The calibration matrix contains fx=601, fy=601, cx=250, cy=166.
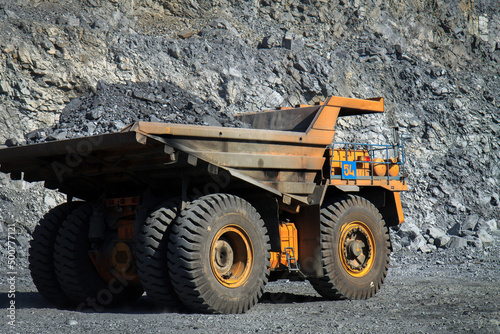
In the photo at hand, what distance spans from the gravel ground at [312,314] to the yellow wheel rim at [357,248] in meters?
0.50

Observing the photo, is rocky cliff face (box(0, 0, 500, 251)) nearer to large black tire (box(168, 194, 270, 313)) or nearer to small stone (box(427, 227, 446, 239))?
small stone (box(427, 227, 446, 239))

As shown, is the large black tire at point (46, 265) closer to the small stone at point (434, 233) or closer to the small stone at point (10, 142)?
the small stone at point (10, 142)

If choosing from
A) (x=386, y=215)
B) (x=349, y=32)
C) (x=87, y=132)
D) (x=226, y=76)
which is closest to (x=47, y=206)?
(x=87, y=132)

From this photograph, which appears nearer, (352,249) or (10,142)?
(352,249)

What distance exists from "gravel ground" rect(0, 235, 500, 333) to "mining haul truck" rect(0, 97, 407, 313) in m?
0.38

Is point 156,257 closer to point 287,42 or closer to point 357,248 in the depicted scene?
point 357,248

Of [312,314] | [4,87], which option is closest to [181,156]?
[312,314]

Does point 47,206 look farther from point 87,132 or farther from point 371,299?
point 371,299

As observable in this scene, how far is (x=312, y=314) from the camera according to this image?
7281 millimetres

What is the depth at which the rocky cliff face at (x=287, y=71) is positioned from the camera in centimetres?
1781

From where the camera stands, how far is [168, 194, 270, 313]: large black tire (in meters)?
6.87

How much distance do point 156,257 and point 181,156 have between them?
1212mm

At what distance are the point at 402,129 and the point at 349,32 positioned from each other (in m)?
5.44

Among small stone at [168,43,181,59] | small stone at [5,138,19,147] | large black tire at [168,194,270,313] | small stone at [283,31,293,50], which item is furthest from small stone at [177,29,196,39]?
large black tire at [168,194,270,313]
